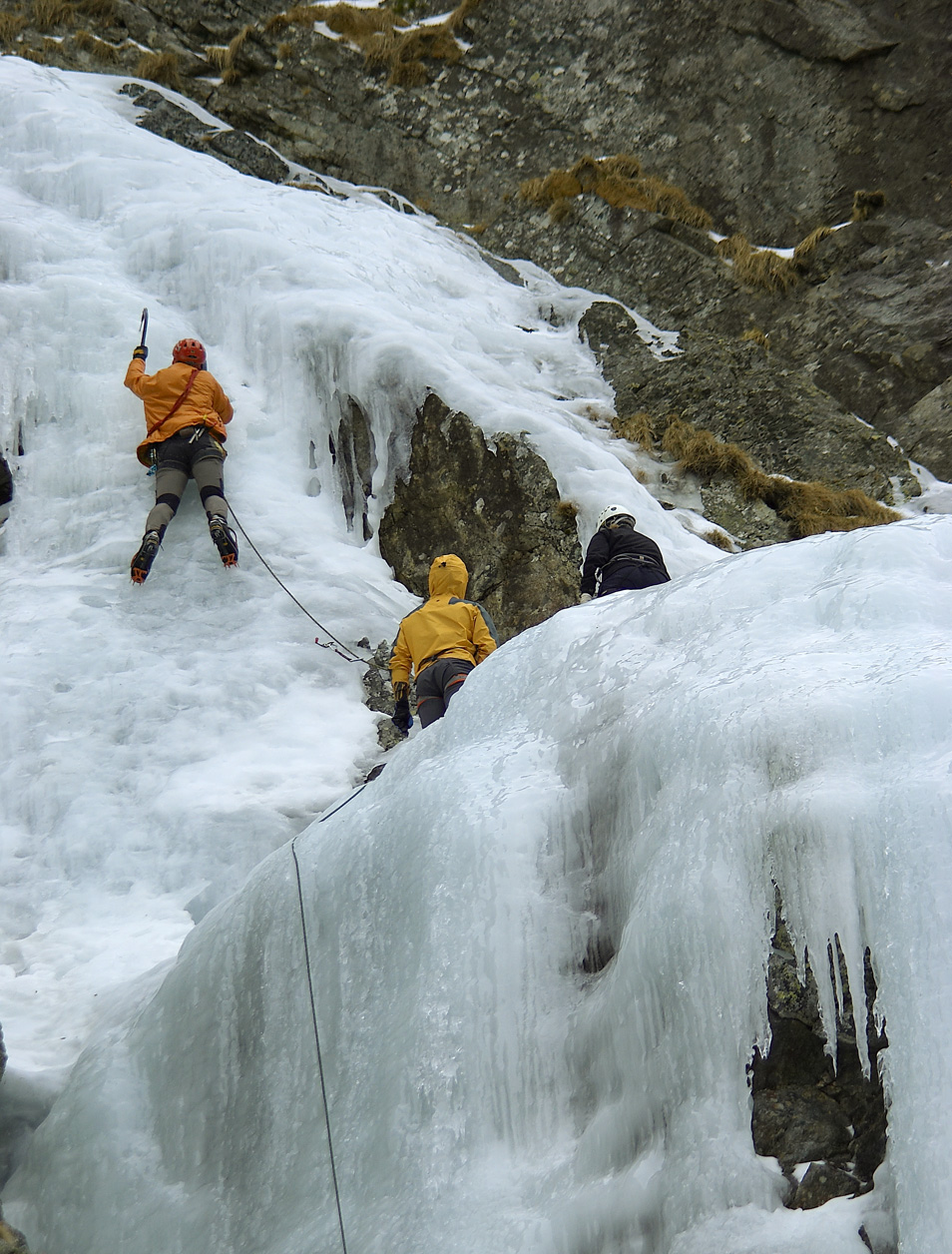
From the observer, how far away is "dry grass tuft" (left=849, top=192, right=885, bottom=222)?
1109 centimetres

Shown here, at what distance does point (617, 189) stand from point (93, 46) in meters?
6.29

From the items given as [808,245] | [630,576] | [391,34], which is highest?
[391,34]

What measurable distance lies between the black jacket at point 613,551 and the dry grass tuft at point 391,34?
913 cm

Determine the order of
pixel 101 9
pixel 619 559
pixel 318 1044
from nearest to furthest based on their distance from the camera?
1. pixel 318 1044
2. pixel 619 559
3. pixel 101 9

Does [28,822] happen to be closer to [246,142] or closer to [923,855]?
[923,855]

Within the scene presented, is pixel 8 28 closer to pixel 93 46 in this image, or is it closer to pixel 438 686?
pixel 93 46

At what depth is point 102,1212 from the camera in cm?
311

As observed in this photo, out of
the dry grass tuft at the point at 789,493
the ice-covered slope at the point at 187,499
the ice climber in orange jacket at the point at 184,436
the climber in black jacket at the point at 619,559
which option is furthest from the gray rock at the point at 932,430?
the ice climber in orange jacket at the point at 184,436

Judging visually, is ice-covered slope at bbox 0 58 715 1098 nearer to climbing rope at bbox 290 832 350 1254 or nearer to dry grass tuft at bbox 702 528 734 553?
dry grass tuft at bbox 702 528 734 553

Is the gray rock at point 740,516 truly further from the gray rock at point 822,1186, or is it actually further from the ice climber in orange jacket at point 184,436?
the gray rock at point 822,1186

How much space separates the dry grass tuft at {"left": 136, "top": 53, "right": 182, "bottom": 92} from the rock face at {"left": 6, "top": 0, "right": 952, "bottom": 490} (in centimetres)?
2

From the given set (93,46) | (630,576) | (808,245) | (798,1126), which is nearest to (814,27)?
(808,245)

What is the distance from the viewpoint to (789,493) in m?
8.61

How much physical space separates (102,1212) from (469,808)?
1.71m
